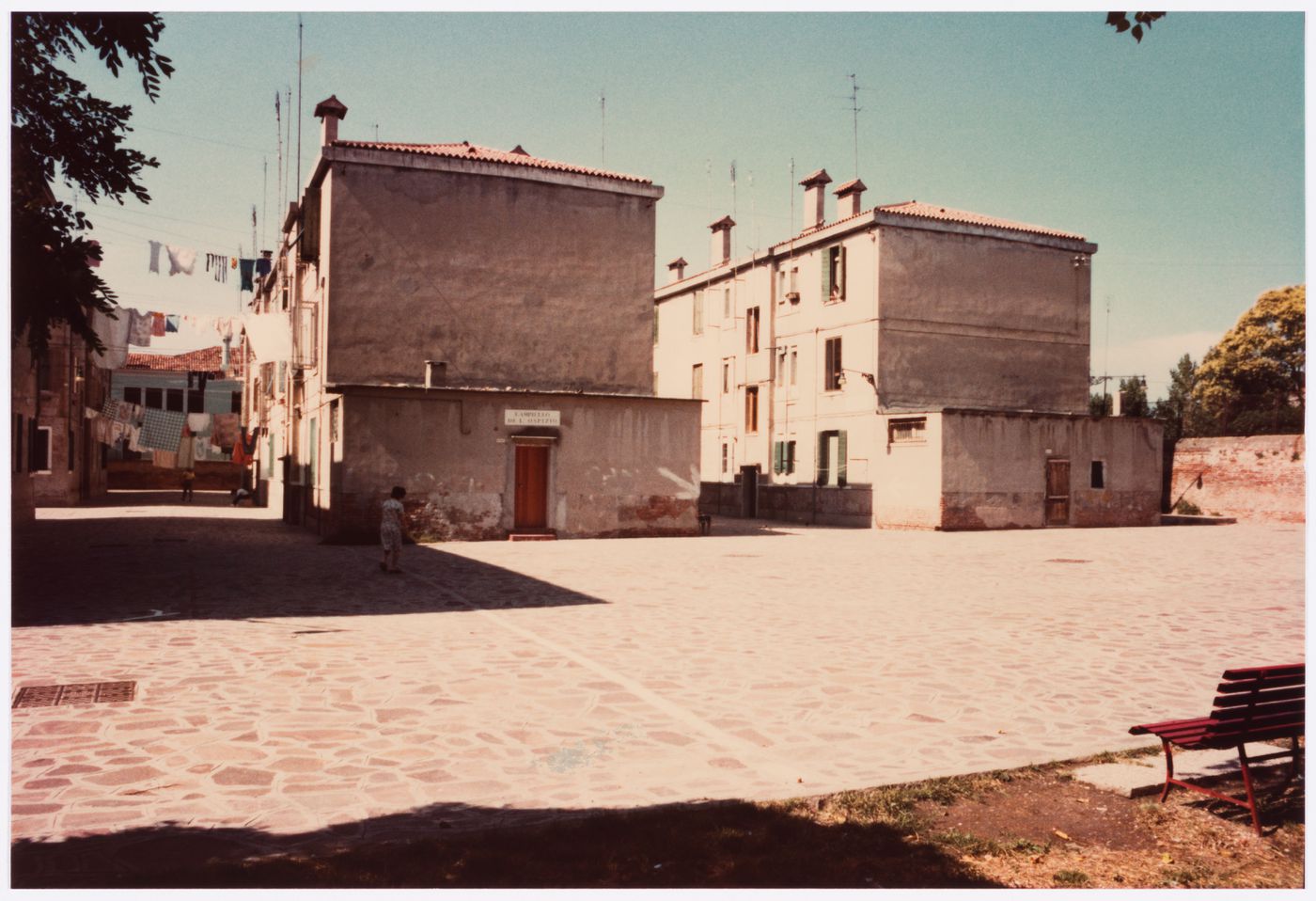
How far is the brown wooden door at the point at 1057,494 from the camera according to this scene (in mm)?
32125

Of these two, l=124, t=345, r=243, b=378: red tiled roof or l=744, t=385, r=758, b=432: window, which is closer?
l=744, t=385, r=758, b=432: window

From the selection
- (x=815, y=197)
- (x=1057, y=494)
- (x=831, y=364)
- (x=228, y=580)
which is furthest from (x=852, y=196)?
A: (x=228, y=580)

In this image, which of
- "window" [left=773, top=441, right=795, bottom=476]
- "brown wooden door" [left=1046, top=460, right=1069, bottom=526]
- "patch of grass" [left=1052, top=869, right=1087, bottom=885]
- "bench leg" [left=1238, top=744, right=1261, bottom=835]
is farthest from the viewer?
"window" [left=773, top=441, right=795, bottom=476]

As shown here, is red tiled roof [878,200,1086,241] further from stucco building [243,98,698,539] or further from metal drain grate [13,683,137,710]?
metal drain grate [13,683,137,710]

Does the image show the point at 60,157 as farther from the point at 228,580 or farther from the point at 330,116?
the point at 330,116

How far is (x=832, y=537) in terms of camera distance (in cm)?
2739

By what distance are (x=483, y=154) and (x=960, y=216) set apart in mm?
15499

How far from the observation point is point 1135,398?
5028cm

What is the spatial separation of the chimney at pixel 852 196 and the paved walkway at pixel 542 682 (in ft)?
67.2

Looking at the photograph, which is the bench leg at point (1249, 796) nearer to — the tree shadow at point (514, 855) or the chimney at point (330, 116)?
the tree shadow at point (514, 855)

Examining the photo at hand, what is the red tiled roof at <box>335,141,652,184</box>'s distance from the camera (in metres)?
25.2

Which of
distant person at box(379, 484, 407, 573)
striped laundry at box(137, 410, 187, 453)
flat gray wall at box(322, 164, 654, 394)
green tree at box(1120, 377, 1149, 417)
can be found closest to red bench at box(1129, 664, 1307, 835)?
distant person at box(379, 484, 407, 573)

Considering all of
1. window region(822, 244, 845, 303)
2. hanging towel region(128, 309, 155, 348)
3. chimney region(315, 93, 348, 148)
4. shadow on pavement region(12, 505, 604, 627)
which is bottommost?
shadow on pavement region(12, 505, 604, 627)

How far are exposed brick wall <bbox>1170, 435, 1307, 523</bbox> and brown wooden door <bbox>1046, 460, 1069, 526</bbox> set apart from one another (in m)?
7.41
